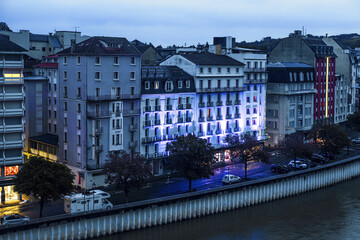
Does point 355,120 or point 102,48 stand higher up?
point 102,48

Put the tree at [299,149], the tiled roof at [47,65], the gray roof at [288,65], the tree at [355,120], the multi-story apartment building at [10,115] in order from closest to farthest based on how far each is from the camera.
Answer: the multi-story apartment building at [10,115], the tiled roof at [47,65], the tree at [299,149], the gray roof at [288,65], the tree at [355,120]

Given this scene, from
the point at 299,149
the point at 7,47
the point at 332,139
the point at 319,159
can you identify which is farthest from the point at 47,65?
the point at 332,139

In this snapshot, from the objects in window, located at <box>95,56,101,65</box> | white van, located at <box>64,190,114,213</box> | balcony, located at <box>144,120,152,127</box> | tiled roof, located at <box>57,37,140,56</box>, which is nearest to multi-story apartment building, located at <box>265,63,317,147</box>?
balcony, located at <box>144,120,152,127</box>

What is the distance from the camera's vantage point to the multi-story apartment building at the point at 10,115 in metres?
78.9

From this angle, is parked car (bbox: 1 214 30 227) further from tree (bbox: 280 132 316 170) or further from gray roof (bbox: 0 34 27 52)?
tree (bbox: 280 132 316 170)

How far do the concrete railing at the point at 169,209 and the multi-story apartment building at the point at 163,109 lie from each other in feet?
64.6

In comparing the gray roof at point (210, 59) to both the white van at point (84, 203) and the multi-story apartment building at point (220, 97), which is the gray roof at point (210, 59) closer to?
the multi-story apartment building at point (220, 97)

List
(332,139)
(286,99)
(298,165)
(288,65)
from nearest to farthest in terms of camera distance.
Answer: (298,165), (332,139), (286,99), (288,65)

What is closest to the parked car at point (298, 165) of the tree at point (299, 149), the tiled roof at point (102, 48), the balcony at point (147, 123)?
the tree at point (299, 149)

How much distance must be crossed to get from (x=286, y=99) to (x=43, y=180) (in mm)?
72882

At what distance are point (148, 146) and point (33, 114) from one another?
79.6ft

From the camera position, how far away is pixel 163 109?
327 feet

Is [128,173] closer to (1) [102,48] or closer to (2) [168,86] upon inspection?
(1) [102,48]

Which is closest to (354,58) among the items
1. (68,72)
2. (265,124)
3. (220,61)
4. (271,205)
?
(265,124)
